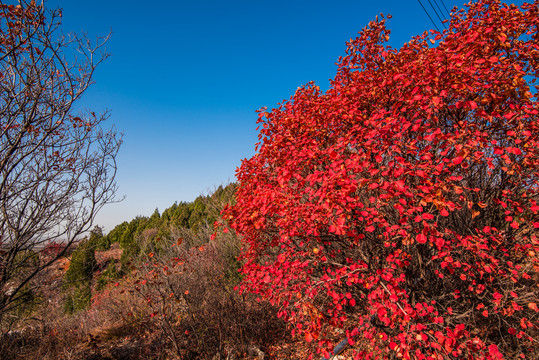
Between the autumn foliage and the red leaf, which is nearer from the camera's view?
the red leaf

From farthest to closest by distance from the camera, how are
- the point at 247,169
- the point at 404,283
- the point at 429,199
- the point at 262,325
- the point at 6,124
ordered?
the point at 262,325 → the point at 247,169 → the point at 404,283 → the point at 6,124 → the point at 429,199

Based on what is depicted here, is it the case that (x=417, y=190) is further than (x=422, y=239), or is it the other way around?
(x=417, y=190)

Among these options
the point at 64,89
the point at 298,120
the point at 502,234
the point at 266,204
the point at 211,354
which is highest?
the point at 64,89

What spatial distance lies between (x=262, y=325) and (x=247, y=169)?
121 inches

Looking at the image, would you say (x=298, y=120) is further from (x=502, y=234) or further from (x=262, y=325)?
(x=262, y=325)

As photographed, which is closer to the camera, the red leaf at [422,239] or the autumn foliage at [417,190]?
the red leaf at [422,239]

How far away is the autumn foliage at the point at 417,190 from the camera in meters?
2.35

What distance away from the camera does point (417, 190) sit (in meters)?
2.31

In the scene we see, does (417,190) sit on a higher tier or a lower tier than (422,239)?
higher

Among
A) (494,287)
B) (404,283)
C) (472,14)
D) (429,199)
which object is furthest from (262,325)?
(472,14)

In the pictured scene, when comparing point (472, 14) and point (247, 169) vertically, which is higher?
point (472, 14)

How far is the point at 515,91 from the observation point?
8.57ft

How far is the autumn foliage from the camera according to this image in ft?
7.71

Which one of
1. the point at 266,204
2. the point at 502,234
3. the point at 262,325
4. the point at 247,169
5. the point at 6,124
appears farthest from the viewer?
the point at 262,325
